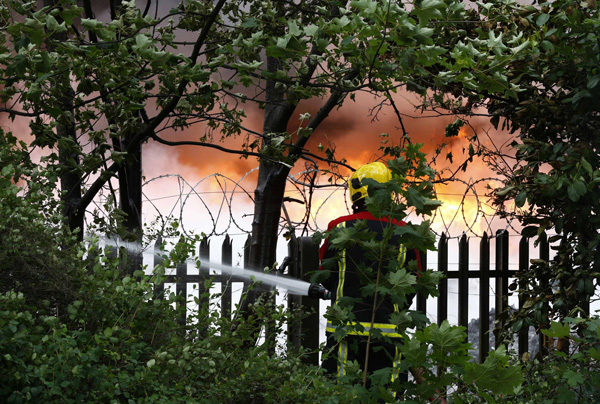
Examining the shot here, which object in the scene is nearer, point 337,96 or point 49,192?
point 49,192

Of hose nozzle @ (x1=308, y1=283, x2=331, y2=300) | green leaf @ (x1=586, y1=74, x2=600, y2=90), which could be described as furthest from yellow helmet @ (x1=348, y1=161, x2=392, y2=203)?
green leaf @ (x1=586, y1=74, x2=600, y2=90)

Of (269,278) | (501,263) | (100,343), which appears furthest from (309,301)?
(100,343)

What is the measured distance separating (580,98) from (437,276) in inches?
106

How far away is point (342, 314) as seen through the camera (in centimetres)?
276

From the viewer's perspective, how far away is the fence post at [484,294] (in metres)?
6.25

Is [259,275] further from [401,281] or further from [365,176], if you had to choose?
[401,281]

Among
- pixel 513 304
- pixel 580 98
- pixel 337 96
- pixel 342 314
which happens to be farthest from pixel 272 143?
pixel 513 304

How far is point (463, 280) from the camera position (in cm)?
619

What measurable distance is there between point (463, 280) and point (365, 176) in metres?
2.85

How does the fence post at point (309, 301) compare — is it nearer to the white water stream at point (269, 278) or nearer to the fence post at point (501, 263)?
the white water stream at point (269, 278)

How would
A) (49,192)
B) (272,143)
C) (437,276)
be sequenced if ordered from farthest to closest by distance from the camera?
(272,143)
(49,192)
(437,276)

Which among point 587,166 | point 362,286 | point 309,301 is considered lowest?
point 309,301

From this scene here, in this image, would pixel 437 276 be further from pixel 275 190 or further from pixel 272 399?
pixel 275 190

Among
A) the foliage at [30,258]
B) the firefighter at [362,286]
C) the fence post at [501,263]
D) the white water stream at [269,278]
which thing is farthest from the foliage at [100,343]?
the fence post at [501,263]
